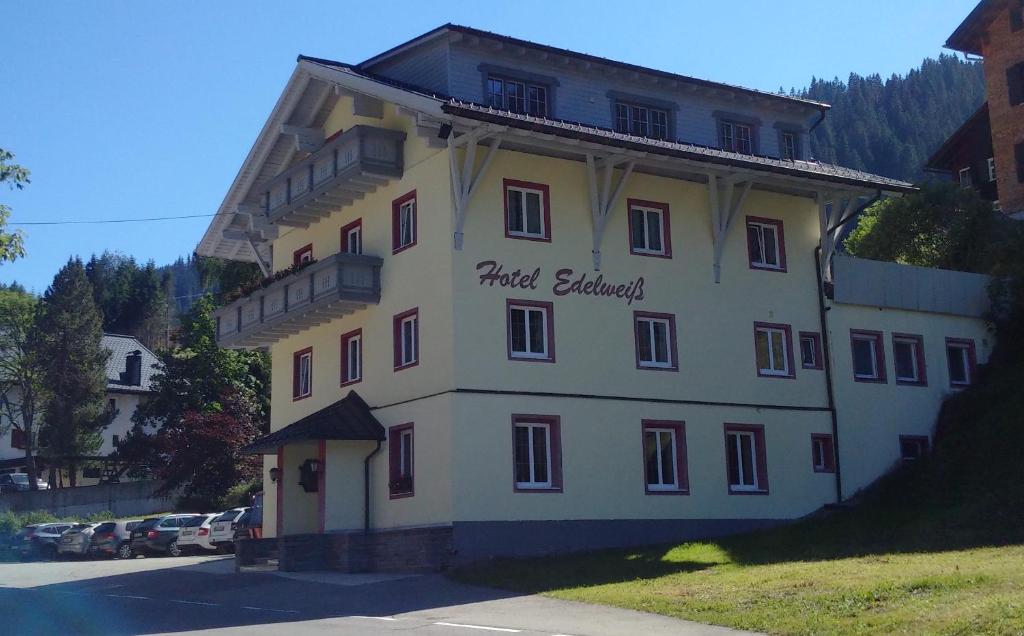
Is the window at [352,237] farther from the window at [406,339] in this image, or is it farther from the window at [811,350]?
the window at [811,350]

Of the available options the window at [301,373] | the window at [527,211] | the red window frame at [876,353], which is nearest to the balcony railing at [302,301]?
the window at [301,373]

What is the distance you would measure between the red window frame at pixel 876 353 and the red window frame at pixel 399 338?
12.7 metres

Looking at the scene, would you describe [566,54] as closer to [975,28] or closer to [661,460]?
[661,460]

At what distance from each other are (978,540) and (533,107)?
1544cm

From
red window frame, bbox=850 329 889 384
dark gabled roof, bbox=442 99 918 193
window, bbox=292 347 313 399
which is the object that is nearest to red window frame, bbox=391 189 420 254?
dark gabled roof, bbox=442 99 918 193

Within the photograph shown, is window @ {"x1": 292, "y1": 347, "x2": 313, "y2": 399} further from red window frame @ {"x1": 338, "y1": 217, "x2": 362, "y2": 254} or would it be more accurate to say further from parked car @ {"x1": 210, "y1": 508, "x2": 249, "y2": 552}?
parked car @ {"x1": 210, "y1": 508, "x2": 249, "y2": 552}

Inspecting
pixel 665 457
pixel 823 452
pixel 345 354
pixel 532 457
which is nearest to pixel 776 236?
pixel 823 452

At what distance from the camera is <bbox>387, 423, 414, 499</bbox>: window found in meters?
27.8

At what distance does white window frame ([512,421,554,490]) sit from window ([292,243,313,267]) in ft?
32.3

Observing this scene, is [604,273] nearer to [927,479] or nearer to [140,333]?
[927,479]

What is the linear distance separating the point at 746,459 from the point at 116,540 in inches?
939

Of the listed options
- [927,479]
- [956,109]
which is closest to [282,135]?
[927,479]

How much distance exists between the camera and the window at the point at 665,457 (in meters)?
28.9

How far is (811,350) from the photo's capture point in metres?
32.6
